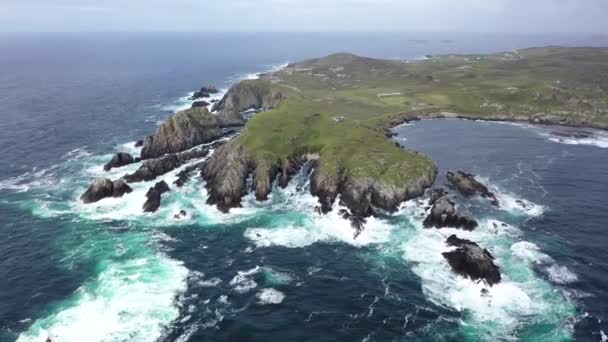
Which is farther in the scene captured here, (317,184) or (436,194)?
(317,184)

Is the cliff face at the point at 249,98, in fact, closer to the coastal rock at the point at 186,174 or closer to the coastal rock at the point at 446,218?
the coastal rock at the point at 186,174

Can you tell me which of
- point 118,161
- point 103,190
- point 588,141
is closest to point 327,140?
point 118,161

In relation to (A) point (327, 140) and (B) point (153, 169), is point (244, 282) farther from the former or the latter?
(A) point (327, 140)

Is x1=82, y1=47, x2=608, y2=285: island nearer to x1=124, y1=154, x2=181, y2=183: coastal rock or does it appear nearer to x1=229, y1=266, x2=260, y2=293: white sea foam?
x1=124, y1=154, x2=181, y2=183: coastal rock

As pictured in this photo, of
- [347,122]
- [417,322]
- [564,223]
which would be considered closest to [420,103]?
[347,122]

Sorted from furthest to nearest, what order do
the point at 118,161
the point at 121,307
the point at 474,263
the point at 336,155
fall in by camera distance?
the point at 118,161, the point at 336,155, the point at 474,263, the point at 121,307

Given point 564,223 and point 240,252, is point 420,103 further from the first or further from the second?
point 240,252

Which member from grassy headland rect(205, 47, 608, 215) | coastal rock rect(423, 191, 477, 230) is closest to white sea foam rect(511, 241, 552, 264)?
coastal rock rect(423, 191, 477, 230)
